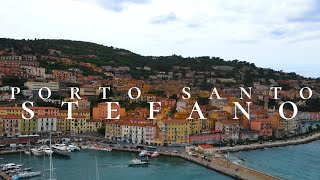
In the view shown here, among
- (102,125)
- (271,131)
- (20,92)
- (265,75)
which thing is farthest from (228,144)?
(265,75)

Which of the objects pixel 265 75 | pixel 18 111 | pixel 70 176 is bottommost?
pixel 70 176

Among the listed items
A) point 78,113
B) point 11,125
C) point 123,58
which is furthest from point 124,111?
point 123,58

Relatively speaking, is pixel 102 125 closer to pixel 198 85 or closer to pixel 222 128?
pixel 222 128

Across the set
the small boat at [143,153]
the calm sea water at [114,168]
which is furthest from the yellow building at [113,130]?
the small boat at [143,153]

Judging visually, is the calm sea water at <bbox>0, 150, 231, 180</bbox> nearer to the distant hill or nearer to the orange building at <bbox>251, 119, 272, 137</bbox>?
the orange building at <bbox>251, 119, 272, 137</bbox>

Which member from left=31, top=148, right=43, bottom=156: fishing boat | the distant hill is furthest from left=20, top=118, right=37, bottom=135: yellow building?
the distant hill

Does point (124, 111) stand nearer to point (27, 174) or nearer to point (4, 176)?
point (27, 174)
